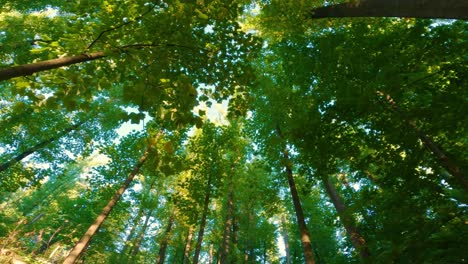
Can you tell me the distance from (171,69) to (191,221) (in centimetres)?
1085

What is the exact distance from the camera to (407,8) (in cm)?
459

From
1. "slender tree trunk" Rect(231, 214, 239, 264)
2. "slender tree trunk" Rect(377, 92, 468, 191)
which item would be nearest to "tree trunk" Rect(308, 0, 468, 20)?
"slender tree trunk" Rect(377, 92, 468, 191)

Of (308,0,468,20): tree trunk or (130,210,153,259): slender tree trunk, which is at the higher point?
(130,210,153,259): slender tree trunk

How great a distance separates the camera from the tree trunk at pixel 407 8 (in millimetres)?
3965

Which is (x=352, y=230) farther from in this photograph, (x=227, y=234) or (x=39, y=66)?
(x=39, y=66)

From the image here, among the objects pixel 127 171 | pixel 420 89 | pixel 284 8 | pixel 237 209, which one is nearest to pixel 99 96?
pixel 127 171

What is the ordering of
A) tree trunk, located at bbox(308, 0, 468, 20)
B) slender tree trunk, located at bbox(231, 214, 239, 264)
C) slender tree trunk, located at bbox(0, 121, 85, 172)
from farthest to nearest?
slender tree trunk, located at bbox(231, 214, 239, 264) → slender tree trunk, located at bbox(0, 121, 85, 172) → tree trunk, located at bbox(308, 0, 468, 20)

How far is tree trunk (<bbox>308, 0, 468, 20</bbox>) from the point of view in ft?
13.0

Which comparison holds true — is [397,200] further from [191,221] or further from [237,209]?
[237,209]

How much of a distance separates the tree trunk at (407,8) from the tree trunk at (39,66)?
485 centimetres

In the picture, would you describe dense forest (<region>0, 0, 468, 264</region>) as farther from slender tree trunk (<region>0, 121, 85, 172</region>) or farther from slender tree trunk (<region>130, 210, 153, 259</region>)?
slender tree trunk (<region>130, 210, 153, 259</region>)

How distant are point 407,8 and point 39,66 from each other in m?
5.42

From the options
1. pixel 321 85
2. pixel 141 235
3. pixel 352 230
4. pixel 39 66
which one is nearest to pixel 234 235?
pixel 141 235

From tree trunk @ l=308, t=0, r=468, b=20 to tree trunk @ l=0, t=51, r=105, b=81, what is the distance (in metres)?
4.85
